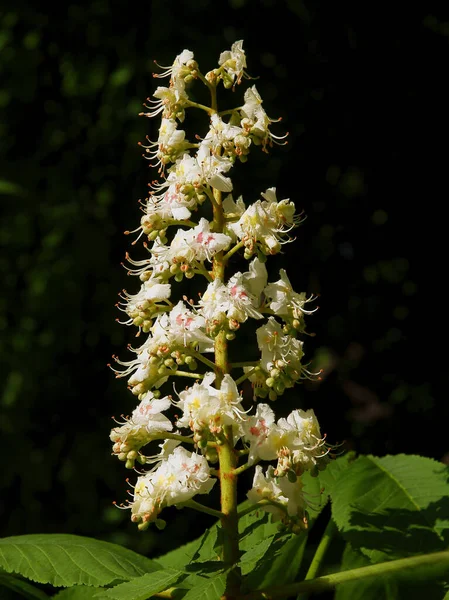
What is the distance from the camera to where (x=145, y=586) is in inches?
41.4

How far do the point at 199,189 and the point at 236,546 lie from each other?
537mm

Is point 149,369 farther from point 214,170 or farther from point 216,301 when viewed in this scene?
point 214,170

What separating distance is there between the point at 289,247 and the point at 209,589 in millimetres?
2460

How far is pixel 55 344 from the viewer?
3.51 metres

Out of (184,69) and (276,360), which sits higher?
(184,69)

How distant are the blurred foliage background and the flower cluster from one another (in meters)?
2.14

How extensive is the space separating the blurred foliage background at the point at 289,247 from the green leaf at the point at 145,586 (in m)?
2.35

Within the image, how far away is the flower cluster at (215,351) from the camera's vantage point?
3.87ft

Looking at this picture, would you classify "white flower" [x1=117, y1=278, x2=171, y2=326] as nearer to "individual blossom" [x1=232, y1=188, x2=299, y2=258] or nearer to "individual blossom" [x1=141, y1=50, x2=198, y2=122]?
"individual blossom" [x1=232, y1=188, x2=299, y2=258]

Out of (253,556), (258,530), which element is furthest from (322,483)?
(253,556)

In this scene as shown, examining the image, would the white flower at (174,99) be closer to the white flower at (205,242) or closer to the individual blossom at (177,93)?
the individual blossom at (177,93)

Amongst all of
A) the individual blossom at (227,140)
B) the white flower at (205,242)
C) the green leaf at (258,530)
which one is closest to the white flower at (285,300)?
the white flower at (205,242)

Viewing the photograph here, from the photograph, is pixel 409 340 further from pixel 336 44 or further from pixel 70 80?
pixel 70 80

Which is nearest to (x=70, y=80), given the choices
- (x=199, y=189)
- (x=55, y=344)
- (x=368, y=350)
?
(x=55, y=344)
